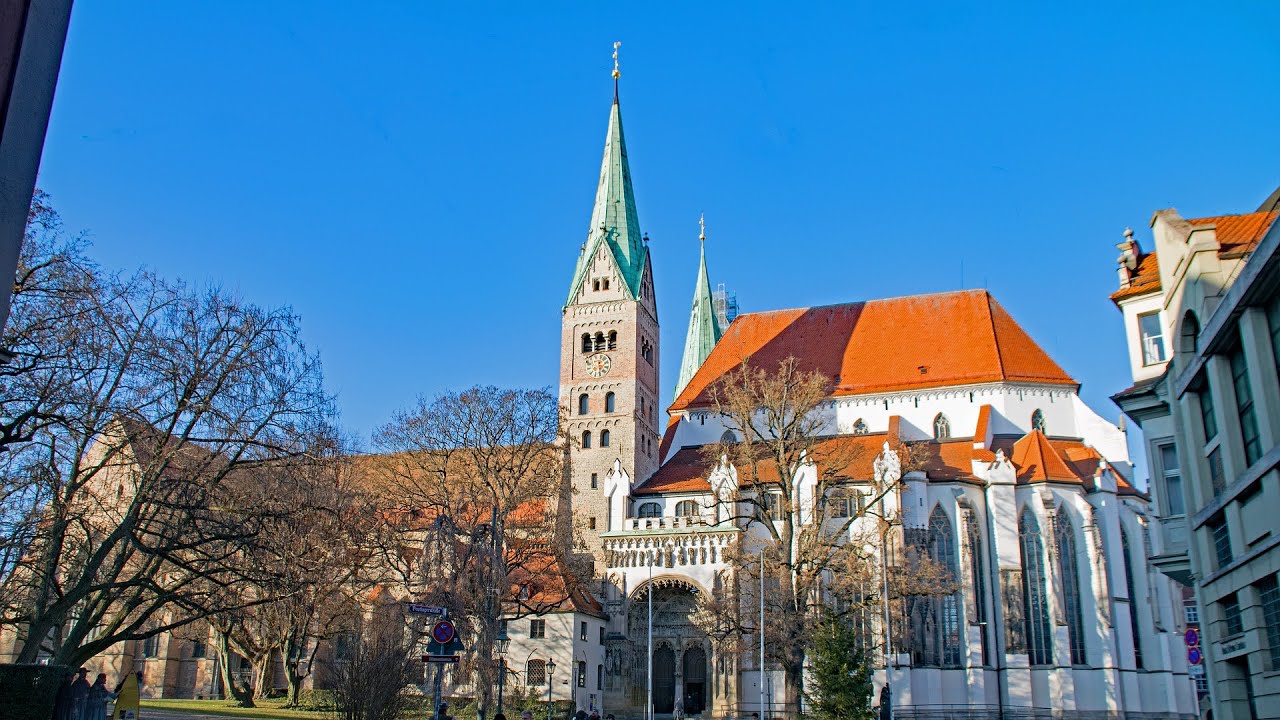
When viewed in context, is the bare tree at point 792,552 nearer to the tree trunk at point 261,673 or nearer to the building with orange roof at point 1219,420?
Result: the building with orange roof at point 1219,420

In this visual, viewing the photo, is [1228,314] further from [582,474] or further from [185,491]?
[582,474]

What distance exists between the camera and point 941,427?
46344mm

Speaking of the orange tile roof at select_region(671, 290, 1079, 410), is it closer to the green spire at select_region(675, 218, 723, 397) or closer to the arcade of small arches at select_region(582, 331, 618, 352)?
the arcade of small arches at select_region(582, 331, 618, 352)


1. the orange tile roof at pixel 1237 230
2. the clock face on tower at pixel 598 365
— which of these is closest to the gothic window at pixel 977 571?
the clock face on tower at pixel 598 365

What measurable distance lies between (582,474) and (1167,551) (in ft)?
101

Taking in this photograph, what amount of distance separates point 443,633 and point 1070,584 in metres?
31.8

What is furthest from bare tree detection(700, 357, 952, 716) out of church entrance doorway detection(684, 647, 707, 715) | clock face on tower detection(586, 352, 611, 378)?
clock face on tower detection(586, 352, 611, 378)

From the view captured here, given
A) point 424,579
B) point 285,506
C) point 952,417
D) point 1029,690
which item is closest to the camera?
point 285,506

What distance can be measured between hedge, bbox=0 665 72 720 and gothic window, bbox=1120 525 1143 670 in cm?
3551


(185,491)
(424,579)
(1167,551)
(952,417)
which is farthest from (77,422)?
(952,417)

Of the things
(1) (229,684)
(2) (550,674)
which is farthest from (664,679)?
(1) (229,684)

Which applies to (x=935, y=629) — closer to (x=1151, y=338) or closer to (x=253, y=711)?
(x=1151, y=338)

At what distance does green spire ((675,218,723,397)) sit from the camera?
245 ft

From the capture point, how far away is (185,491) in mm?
19203
